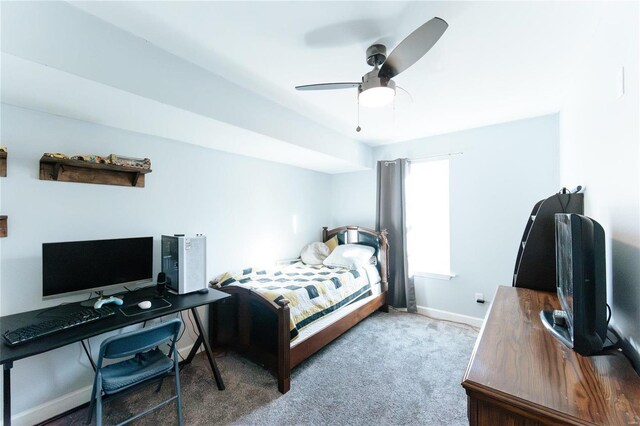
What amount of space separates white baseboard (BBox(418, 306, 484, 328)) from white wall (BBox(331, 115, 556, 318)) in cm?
4

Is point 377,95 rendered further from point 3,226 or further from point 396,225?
point 3,226

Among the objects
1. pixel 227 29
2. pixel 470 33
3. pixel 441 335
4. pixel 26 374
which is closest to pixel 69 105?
pixel 227 29

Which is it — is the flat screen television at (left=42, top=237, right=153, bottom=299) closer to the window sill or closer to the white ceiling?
the white ceiling

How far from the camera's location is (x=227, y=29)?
1550 millimetres

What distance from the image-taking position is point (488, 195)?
315 cm

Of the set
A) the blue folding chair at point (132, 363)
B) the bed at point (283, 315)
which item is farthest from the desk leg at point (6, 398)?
the bed at point (283, 315)

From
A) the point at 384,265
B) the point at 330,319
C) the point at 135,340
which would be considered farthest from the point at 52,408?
the point at 384,265

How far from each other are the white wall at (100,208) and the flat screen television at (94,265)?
16cm

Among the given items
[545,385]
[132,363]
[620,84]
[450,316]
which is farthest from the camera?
[450,316]

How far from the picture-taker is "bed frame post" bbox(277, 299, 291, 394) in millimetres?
2023

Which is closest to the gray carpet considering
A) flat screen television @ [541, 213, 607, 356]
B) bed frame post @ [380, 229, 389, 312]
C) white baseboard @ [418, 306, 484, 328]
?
white baseboard @ [418, 306, 484, 328]

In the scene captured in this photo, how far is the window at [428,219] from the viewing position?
3.51 metres

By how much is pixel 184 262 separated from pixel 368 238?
8.05 ft

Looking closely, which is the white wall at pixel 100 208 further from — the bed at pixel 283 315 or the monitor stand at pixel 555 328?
the monitor stand at pixel 555 328
